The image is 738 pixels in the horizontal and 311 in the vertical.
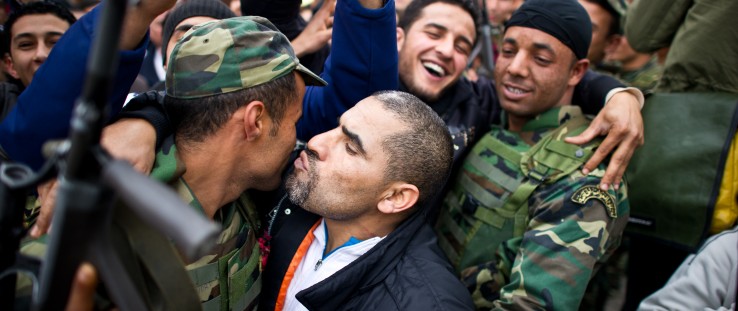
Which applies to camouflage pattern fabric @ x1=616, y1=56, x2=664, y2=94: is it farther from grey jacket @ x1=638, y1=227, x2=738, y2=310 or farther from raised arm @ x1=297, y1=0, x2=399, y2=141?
raised arm @ x1=297, y1=0, x2=399, y2=141

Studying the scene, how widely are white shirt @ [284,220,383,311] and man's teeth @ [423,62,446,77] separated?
4.50 ft

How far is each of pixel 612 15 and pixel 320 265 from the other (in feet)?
11.5

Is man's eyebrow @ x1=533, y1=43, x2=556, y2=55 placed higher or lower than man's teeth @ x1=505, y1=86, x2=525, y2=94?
higher

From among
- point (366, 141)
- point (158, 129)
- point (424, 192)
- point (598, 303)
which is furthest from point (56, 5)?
point (598, 303)

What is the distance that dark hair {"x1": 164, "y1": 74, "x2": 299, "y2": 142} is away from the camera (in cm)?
219

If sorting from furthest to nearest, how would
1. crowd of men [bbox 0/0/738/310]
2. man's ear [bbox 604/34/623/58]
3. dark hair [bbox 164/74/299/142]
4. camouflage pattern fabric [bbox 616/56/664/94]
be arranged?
man's ear [bbox 604/34/623/58] < camouflage pattern fabric [bbox 616/56/664/94] < dark hair [bbox 164/74/299/142] < crowd of men [bbox 0/0/738/310]

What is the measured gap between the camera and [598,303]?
12.6ft

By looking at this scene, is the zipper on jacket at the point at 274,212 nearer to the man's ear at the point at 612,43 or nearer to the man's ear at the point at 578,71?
the man's ear at the point at 578,71

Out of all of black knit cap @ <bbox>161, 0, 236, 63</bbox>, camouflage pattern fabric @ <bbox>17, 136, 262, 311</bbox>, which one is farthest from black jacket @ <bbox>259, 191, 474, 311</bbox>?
black knit cap @ <bbox>161, 0, 236, 63</bbox>

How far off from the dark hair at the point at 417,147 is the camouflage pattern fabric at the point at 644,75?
2.55 metres

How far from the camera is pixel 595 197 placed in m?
2.61

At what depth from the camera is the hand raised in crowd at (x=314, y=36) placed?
12.0 feet

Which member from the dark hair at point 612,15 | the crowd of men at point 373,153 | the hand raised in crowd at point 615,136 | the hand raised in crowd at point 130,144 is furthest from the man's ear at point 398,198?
the dark hair at point 612,15

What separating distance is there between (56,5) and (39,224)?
9.31ft
